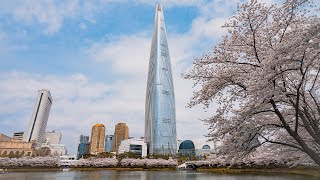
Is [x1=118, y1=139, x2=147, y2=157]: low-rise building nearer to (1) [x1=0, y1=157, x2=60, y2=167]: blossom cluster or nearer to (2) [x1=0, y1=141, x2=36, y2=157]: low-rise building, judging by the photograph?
(2) [x1=0, y1=141, x2=36, y2=157]: low-rise building

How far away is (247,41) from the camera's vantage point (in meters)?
11.1

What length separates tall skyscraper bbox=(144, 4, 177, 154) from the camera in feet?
437

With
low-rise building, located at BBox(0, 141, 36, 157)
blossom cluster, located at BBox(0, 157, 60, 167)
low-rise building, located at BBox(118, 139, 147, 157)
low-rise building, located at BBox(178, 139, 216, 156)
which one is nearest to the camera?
blossom cluster, located at BBox(0, 157, 60, 167)

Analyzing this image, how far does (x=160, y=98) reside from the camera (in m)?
133

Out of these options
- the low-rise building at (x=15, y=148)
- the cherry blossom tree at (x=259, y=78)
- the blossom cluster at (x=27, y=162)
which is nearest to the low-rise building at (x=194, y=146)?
the low-rise building at (x=15, y=148)

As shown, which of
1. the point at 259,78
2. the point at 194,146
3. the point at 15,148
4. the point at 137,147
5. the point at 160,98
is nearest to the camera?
the point at 259,78

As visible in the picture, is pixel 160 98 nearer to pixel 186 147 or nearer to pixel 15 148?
pixel 186 147

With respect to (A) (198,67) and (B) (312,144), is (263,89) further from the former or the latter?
(B) (312,144)

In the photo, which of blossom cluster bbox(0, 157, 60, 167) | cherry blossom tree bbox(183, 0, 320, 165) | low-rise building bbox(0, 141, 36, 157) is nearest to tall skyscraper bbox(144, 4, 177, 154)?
blossom cluster bbox(0, 157, 60, 167)

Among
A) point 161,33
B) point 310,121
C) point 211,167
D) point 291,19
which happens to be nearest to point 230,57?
point 291,19

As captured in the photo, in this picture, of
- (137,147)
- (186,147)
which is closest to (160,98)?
(137,147)

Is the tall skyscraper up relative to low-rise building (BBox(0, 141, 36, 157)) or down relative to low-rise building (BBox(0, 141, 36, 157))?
up

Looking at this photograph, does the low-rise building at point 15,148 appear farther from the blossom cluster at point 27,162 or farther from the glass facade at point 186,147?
the glass facade at point 186,147

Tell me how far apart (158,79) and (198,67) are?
4706 inches
